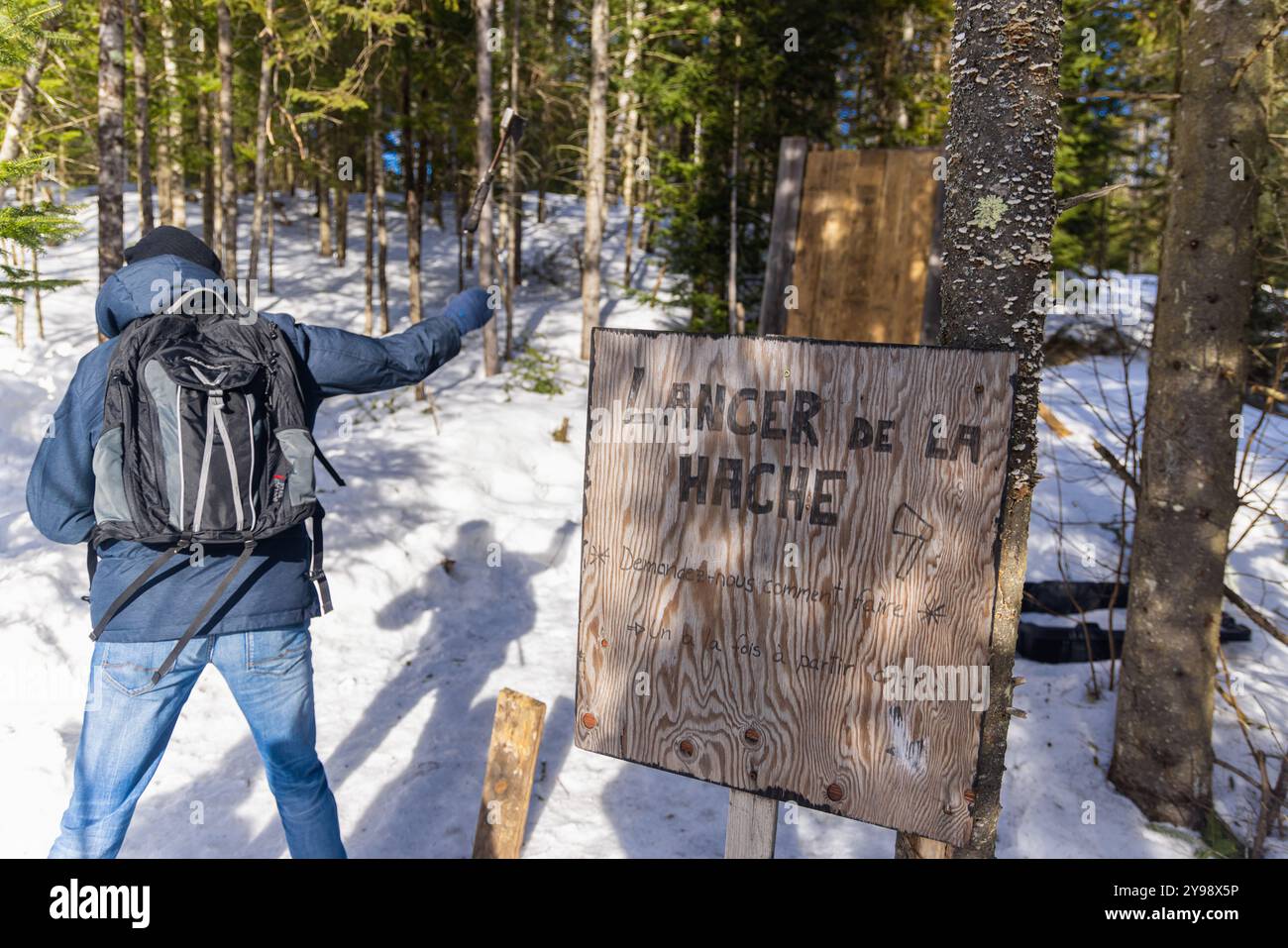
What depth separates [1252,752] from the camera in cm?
378

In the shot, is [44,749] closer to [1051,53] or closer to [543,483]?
[1051,53]

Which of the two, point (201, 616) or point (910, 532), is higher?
point (910, 532)

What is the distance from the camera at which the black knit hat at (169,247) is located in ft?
8.05

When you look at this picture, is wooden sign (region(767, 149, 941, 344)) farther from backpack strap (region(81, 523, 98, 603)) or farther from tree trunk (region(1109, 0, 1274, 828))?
backpack strap (region(81, 523, 98, 603))

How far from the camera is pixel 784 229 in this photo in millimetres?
6047

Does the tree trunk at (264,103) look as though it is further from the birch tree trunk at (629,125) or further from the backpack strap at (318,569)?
the backpack strap at (318,569)

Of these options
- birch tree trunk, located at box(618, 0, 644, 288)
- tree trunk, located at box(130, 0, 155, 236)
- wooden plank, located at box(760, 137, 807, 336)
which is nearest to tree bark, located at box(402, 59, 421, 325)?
birch tree trunk, located at box(618, 0, 644, 288)

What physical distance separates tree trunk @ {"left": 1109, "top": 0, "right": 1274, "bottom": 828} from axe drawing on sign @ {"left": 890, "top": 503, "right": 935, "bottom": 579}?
2623 mm

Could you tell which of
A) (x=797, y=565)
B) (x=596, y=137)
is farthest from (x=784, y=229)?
(x=596, y=137)

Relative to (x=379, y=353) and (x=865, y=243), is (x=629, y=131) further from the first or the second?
(x=379, y=353)

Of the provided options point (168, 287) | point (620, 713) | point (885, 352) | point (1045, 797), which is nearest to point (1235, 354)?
point (1045, 797)

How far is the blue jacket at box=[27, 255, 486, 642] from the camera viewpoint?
7.61ft

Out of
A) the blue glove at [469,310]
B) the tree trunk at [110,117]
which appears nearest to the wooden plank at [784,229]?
the blue glove at [469,310]

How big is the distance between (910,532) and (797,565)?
27 centimetres
